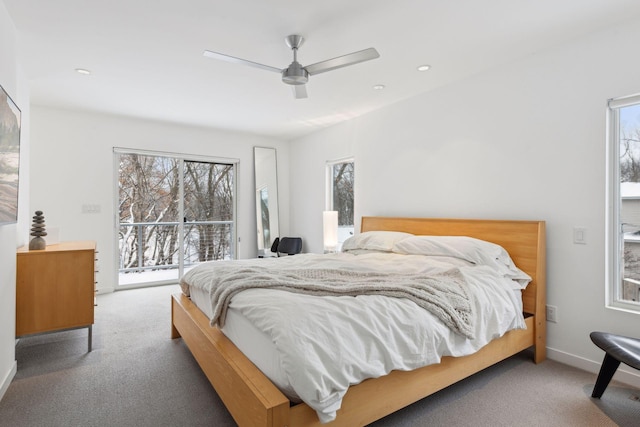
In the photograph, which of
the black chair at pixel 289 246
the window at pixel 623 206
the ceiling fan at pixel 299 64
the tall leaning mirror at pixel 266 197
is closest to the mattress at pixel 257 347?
the ceiling fan at pixel 299 64

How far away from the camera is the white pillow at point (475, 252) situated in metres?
2.55

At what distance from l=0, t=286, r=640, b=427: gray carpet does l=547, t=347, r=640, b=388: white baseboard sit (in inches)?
2.9

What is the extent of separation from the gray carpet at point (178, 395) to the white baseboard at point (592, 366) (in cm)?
7

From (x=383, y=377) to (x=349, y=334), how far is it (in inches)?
12.7

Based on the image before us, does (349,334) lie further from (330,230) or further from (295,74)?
(330,230)

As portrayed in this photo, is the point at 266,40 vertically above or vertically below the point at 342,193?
above

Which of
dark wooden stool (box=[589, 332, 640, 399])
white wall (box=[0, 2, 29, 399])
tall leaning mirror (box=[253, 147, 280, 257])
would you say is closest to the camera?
dark wooden stool (box=[589, 332, 640, 399])

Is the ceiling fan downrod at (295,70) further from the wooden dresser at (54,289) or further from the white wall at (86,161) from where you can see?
the white wall at (86,161)

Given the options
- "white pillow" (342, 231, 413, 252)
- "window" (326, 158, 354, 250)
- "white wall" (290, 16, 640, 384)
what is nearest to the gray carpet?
"white wall" (290, 16, 640, 384)

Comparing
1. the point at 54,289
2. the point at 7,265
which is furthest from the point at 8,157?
the point at 54,289

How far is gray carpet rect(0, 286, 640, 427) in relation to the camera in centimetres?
184

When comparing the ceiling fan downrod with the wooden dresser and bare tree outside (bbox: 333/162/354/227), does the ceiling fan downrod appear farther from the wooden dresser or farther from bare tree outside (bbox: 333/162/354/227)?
bare tree outside (bbox: 333/162/354/227)

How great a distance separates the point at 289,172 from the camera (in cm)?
615

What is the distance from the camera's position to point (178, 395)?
2.07 meters
